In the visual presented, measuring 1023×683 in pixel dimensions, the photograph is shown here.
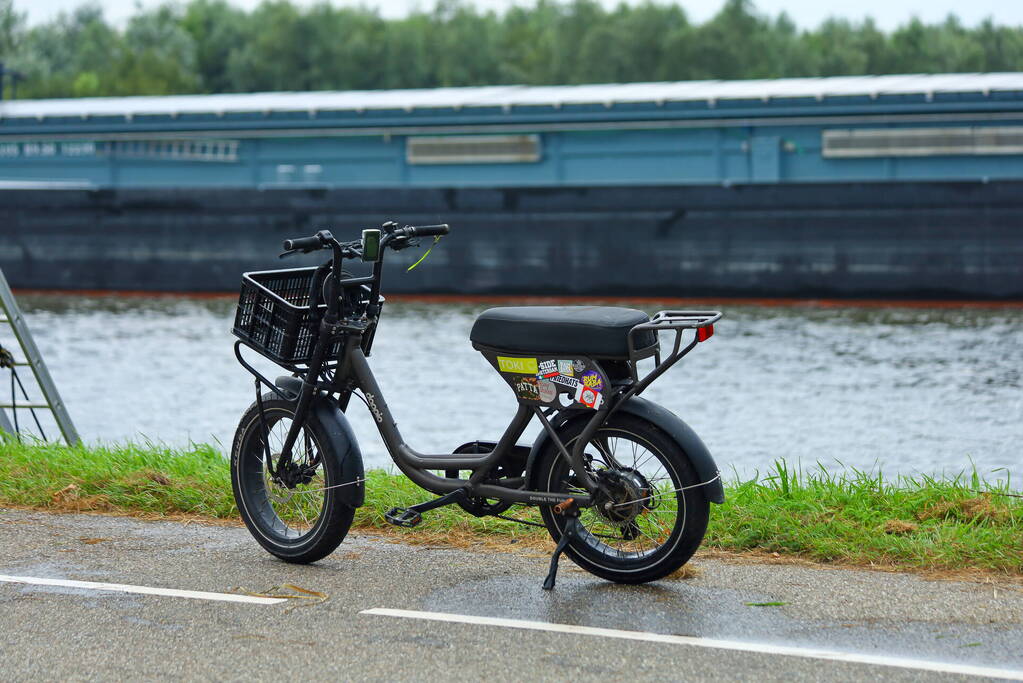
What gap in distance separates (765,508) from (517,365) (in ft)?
4.98

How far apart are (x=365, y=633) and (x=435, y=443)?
8.61 metres

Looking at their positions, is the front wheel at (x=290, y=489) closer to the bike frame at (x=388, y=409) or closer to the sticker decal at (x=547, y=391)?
the bike frame at (x=388, y=409)

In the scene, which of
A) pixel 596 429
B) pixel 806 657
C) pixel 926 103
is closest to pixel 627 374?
pixel 596 429

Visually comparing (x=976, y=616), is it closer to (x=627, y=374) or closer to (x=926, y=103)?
(x=627, y=374)

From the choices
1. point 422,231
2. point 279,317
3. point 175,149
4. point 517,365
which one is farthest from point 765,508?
point 175,149

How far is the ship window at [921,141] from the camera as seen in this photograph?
30281 millimetres

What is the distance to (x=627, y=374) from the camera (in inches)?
191

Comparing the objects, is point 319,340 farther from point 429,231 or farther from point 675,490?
point 675,490

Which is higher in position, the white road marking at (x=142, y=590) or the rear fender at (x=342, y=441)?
the rear fender at (x=342, y=441)

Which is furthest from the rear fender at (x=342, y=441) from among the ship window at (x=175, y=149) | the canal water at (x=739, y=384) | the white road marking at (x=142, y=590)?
the ship window at (x=175, y=149)

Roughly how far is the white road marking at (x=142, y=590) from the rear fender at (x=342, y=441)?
53 centimetres

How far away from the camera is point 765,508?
583 cm

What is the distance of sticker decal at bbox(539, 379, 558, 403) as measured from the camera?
4.84 meters

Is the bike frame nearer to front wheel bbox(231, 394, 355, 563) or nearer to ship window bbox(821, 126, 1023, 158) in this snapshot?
front wheel bbox(231, 394, 355, 563)
